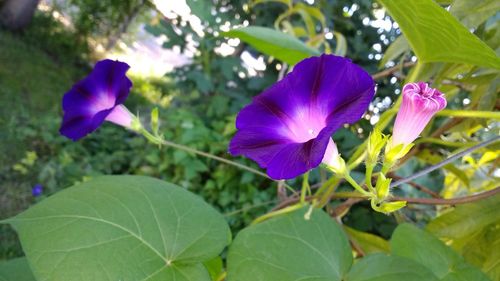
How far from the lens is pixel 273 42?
0.63 metres

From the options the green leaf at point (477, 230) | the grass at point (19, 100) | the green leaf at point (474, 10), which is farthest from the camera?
the grass at point (19, 100)

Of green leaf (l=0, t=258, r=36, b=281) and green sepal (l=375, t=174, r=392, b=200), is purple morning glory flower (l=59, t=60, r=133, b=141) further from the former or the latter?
green sepal (l=375, t=174, r=392, b=200)

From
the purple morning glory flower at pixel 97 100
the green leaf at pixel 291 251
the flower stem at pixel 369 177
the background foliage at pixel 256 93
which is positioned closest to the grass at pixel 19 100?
the background foliage at pixel 256 93

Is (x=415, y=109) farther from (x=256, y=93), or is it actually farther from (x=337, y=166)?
(x=256, y=93)

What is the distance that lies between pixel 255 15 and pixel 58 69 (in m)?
3.06

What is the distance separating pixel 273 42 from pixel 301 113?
190 millimetres

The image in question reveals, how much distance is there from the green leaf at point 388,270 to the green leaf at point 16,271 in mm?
394

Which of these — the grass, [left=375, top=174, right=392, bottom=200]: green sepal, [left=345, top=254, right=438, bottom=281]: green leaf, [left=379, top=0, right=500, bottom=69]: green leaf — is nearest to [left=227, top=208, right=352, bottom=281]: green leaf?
[left=345, top=254, right=438, bottom=281]: green leaf

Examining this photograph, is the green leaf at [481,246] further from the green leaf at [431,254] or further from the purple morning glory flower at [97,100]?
the purple morning glory flower at [97,100]

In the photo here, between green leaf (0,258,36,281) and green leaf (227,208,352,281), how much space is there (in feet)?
0.92

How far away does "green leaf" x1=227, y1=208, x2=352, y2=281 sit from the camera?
1.57 feet

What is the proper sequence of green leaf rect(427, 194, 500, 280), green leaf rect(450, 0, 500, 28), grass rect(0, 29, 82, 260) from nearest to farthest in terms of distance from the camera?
green leaf rect(450, 0, 500, 28)
green leaf rect(427, 194, 500, 280)
grass rect(0, 29, 82, 260)

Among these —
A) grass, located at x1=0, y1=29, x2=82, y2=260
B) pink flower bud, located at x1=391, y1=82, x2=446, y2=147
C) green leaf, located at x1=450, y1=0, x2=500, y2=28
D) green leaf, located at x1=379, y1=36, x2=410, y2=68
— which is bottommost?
grass, located at x1=0, y1=29, x2=82, y2=260

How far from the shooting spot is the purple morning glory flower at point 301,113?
0.41 metres
